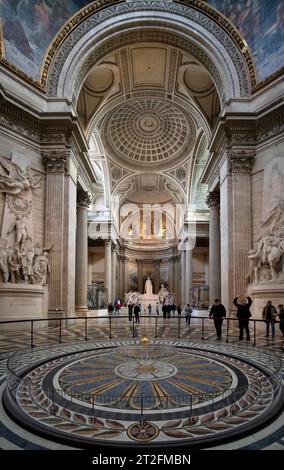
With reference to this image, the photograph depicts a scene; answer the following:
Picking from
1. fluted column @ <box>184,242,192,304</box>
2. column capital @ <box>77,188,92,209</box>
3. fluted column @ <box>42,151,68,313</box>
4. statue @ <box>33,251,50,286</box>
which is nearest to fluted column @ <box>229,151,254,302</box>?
fluted column @ <box>42,151,68,313</box>

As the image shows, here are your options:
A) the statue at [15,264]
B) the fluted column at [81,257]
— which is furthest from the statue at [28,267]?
the fluted column at [81,257]

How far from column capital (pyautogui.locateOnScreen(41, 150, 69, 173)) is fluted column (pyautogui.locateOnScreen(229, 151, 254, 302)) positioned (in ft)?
25.3

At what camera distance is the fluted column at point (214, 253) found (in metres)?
19.7

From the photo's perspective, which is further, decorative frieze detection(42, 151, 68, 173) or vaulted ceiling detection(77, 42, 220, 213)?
vaulted ceiling detection(77, 42, 220, 213)

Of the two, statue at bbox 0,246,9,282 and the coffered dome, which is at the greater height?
the coffered dome

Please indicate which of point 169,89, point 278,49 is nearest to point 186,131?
point 169,89

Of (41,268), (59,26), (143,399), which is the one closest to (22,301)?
(41,268)

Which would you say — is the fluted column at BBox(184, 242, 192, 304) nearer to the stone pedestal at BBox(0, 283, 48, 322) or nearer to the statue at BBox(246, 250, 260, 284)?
the statue at BBox(246, 250, 260, 284)

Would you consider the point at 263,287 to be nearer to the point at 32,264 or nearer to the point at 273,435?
the point at 32,264

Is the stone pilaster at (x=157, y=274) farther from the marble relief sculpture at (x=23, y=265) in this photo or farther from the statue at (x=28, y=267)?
the statue at (x=28, y=267)

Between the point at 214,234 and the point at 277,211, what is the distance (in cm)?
708

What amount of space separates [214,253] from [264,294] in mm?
7610

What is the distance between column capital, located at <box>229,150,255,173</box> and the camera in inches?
580

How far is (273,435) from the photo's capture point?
3.12m
